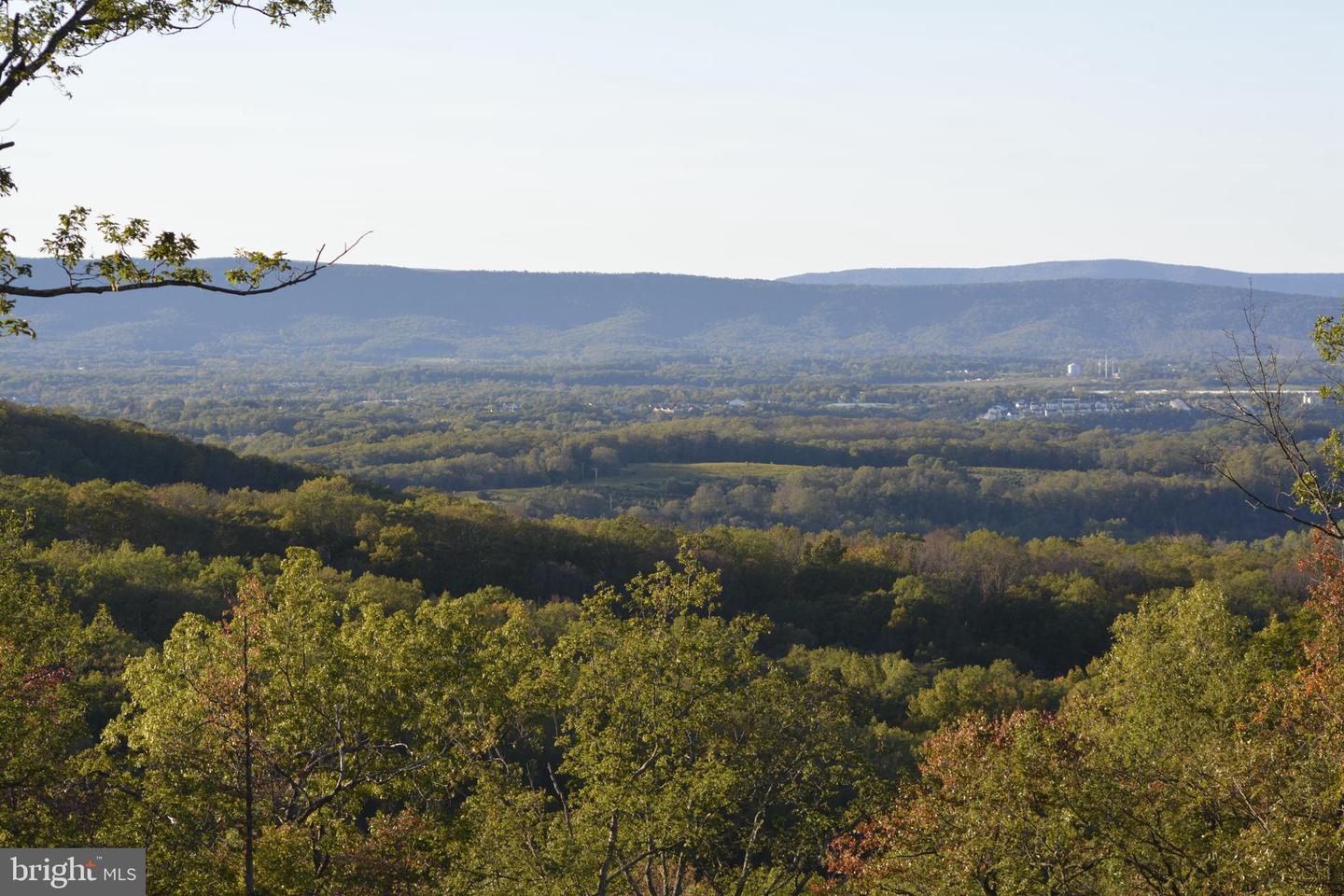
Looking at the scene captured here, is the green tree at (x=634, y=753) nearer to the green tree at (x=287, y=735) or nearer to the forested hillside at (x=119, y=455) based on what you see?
the green tree at (x=287, y=735)

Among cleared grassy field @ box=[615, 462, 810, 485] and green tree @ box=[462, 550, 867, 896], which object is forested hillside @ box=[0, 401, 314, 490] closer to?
cleared grassy field @ box=[615, 462, 810, 485]

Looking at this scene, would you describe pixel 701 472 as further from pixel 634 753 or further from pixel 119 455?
pixel 634 753

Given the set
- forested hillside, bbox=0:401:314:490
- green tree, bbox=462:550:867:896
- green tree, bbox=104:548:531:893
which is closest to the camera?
green tree, bbox=104:548:531:893

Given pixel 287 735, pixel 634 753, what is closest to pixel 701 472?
pixel 634 753

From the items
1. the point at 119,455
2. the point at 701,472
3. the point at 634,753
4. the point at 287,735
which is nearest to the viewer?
the point at 287,735

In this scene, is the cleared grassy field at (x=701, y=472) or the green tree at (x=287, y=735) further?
the cleared grassy field at (x=701, y=472)

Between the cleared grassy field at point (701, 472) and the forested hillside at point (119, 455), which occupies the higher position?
the forested hillside at point (119, 455)

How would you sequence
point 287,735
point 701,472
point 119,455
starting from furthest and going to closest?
point 701,472
point 119,455
point 287,735

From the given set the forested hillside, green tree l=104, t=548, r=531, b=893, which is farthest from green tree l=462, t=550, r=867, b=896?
the forested hillside

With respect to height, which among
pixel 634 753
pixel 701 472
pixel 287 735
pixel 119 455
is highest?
pixel 287 735

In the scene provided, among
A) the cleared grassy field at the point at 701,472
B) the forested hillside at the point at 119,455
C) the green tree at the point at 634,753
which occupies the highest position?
the green tree at the point at 634,753

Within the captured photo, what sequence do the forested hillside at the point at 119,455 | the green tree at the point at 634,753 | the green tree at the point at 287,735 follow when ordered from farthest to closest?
the forested hillside at the point at 119,455 → the green tree at the point at 634,753 → the green tree at the point at 287,735

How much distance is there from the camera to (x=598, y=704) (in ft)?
61.3

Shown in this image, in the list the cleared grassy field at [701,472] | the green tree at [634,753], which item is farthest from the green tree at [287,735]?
the cleared grassy field at [701,472]
